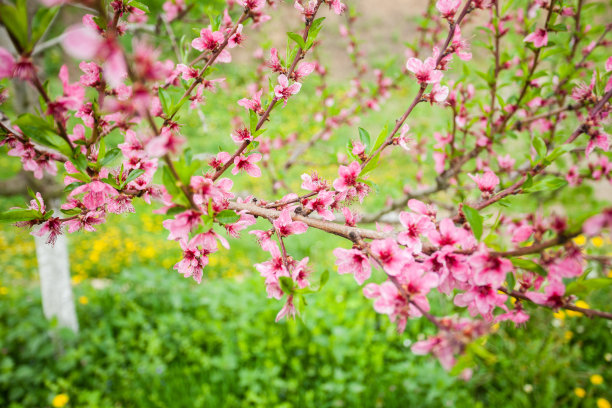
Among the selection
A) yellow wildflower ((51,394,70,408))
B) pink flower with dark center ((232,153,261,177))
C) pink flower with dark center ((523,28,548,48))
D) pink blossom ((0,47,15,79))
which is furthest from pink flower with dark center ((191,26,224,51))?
yellow wildflower ((51,394,70,408))

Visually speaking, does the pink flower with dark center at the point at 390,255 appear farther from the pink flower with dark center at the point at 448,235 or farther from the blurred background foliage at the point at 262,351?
the blurred background foliage at the point at 262,351

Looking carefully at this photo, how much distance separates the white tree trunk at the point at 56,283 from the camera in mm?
3137

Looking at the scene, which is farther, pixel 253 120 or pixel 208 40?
pixel 208 40

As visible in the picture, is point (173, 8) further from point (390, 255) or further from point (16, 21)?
point (390, 255)

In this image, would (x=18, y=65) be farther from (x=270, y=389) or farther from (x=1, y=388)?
(x=1, y=388)

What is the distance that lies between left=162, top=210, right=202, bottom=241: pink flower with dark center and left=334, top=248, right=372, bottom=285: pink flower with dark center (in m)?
0.42

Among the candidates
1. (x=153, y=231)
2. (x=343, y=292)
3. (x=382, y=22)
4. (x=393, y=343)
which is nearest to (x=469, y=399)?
(x=393, y=343)

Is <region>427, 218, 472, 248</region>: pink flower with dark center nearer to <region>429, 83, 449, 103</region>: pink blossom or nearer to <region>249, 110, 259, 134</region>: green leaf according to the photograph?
<region>429, 83, 449, 103</region>: pink blossom

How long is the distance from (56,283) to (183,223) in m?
3.20

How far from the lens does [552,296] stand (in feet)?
3.14

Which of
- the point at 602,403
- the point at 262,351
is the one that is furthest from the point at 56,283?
the point at 602,403

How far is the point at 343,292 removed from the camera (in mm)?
4051

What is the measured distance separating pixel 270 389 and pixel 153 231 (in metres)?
4.60

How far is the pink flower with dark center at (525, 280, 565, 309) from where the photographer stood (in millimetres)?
924
